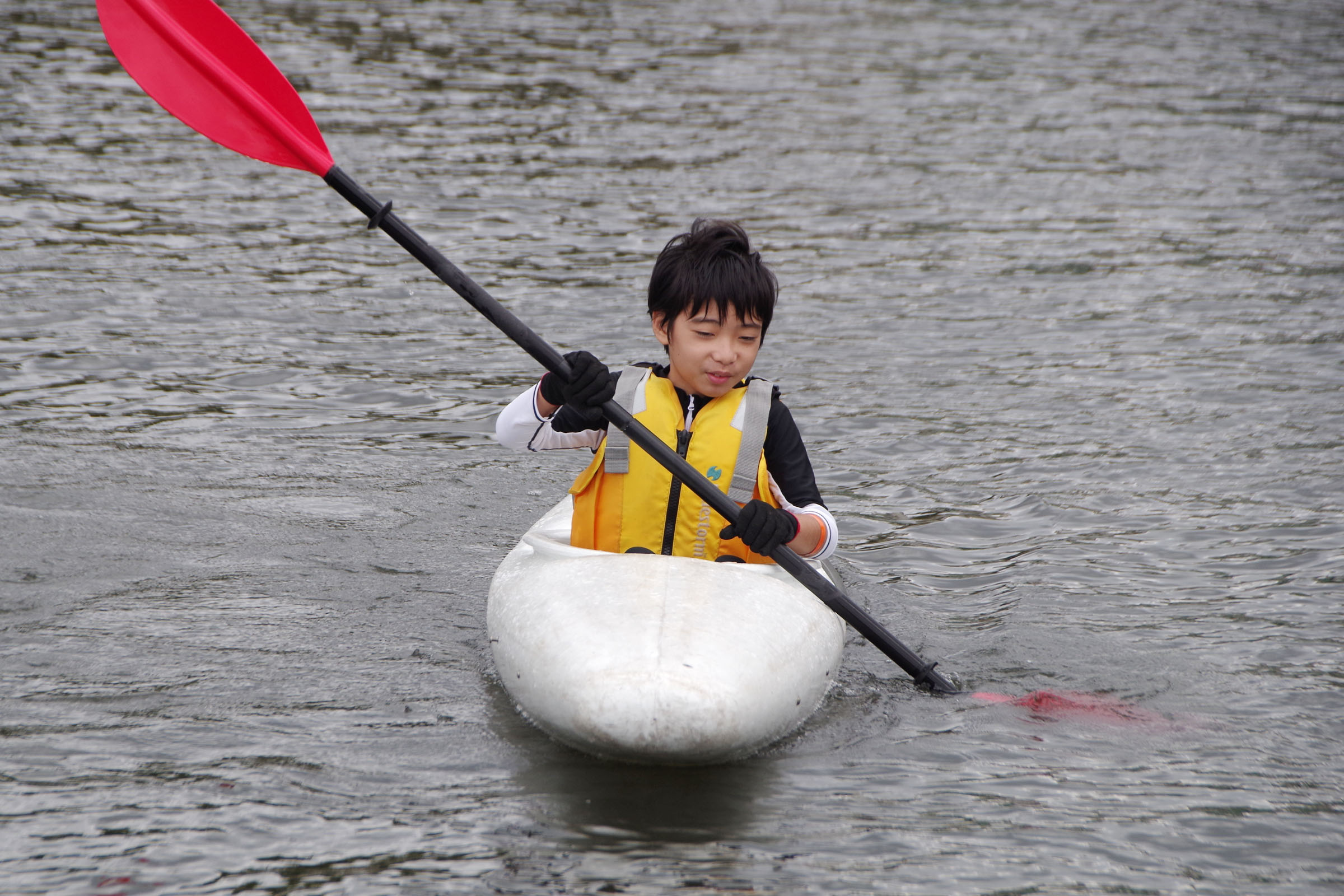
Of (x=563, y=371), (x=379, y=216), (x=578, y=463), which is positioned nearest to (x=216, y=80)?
(x=379, y=216)

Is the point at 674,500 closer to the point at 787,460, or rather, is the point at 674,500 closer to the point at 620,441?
the point at 620,441

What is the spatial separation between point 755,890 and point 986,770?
961mm

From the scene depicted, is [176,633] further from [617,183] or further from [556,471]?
[617,183]

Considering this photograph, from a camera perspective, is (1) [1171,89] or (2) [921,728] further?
(1) [1171,89]

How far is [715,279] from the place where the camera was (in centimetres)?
385

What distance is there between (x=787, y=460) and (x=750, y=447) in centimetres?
20

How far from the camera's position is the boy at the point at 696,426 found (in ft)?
12.7

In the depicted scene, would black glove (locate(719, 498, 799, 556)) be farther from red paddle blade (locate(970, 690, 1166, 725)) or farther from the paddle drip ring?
the paddle drip ring

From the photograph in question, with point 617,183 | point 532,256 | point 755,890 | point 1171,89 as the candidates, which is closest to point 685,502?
point 755,890

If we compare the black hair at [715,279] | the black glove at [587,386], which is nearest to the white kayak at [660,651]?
the black glove at [587,386]

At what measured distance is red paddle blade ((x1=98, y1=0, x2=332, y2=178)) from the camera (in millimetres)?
4043

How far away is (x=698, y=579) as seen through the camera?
3822 mm

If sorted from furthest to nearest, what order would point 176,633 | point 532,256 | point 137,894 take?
point 532,256
point 176,633
point 137,894

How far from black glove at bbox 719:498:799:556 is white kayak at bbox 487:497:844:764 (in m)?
0.14
